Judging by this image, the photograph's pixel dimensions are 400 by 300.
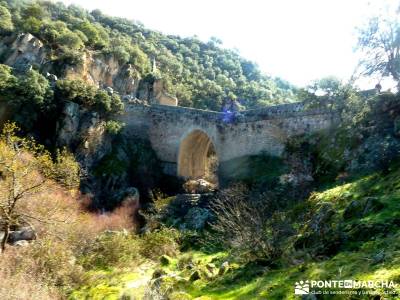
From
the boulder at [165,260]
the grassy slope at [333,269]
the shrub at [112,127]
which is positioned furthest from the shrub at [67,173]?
the grassy slope at [333,269]

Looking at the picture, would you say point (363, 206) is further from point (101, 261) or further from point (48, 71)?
point (48, 71)

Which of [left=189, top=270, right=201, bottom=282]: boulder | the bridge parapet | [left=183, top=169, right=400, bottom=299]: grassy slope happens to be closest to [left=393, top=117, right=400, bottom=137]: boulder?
[left=183, top=169, right=400, bottom=299]: grassy slope

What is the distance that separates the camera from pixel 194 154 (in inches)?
1302

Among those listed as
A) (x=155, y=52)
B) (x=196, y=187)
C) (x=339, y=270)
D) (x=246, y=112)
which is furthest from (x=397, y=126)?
(x=155, y=52)

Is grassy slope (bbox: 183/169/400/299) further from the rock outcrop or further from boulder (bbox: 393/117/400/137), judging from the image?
the rock outcrop

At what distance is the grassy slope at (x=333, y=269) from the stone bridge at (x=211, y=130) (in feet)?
43.2

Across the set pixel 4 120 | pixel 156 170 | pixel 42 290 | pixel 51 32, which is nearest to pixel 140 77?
pixel 51 32

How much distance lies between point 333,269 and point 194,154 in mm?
26507

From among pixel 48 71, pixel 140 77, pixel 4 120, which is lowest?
pixel 4 120

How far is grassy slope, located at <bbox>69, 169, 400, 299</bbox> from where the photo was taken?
20.6ft

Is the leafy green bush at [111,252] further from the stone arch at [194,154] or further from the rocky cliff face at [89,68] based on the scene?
the rocky cliff face at [89,68]

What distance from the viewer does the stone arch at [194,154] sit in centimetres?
3097

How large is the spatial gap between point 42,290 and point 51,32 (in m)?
27.5

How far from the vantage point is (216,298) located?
8320 mm
